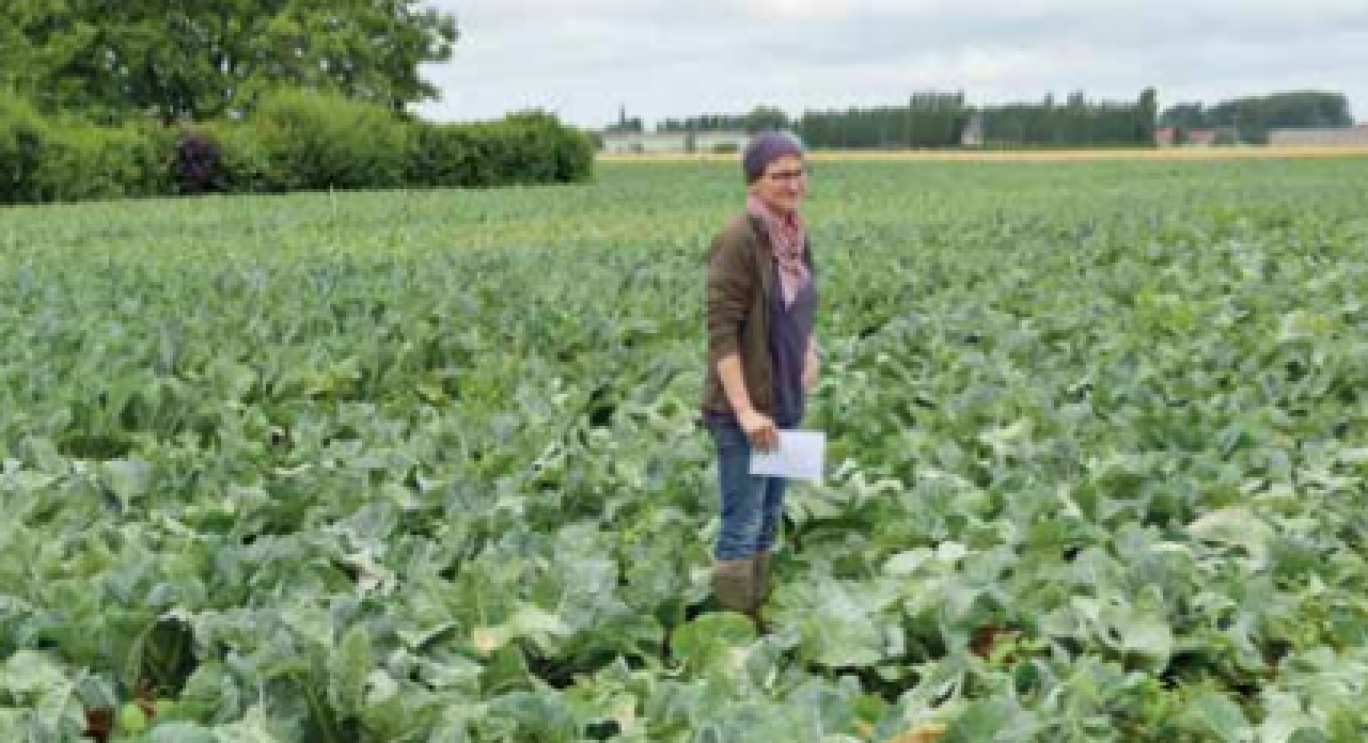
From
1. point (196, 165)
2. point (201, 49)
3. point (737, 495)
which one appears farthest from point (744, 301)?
point (201, 49)

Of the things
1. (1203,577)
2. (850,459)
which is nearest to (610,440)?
(850,459)

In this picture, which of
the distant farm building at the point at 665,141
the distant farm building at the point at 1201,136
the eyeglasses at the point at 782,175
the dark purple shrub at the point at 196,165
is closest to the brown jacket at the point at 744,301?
the eyeglasses at the point at 782,175

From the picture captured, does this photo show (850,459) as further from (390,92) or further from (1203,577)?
(390,92)

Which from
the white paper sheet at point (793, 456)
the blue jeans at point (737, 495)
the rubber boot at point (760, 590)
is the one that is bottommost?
the rubber boot at point (760, 590)

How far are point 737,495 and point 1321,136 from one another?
10119 centimetres

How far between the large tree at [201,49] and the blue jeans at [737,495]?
48.7 m

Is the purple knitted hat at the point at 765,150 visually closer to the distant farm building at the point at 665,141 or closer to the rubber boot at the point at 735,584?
the rubber boot at the point at 735,584

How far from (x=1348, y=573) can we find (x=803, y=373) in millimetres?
1658

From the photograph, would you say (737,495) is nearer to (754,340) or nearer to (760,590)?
(760,590)

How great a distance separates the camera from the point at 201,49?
53.3 m

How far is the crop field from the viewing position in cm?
387

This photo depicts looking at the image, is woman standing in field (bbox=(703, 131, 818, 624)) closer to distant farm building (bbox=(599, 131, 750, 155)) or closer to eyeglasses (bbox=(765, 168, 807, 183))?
eyeglasses (bbox=(765, 168, 807, 183))

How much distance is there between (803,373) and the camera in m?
5.20

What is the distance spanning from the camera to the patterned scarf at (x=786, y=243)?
4969mm
